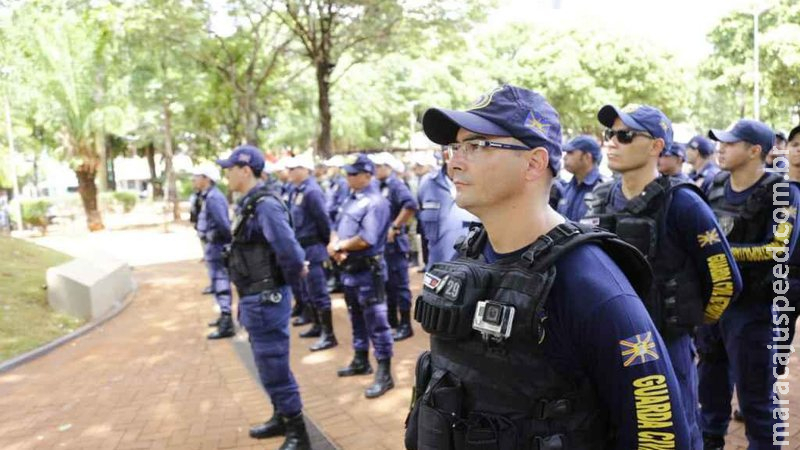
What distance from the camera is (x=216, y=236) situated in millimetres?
7320

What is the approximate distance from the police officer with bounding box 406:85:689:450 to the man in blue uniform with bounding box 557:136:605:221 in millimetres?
3573

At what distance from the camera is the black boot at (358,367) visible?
19.5 ft

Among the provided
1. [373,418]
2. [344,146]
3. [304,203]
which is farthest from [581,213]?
[344,146]

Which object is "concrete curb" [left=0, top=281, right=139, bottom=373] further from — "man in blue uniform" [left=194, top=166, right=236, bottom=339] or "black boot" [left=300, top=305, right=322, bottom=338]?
"black boot" [left=300, top=305, right=322, bottom=338]

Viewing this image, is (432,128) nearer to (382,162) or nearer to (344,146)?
(382,162)

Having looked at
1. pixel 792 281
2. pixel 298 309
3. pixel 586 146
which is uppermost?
pixel 586 146

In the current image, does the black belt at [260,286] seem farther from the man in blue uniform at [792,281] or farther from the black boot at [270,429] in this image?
the man in blue uniform at [792,281]

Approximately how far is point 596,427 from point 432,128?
0.98 metres

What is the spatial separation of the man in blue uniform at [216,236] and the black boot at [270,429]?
302cm

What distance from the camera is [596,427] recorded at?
1.64 m

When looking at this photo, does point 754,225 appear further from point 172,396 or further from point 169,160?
point 169,160

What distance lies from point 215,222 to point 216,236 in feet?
0.74

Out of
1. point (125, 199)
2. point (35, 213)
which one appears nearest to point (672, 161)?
point (35, 213)

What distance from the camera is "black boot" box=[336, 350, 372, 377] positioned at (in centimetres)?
593
